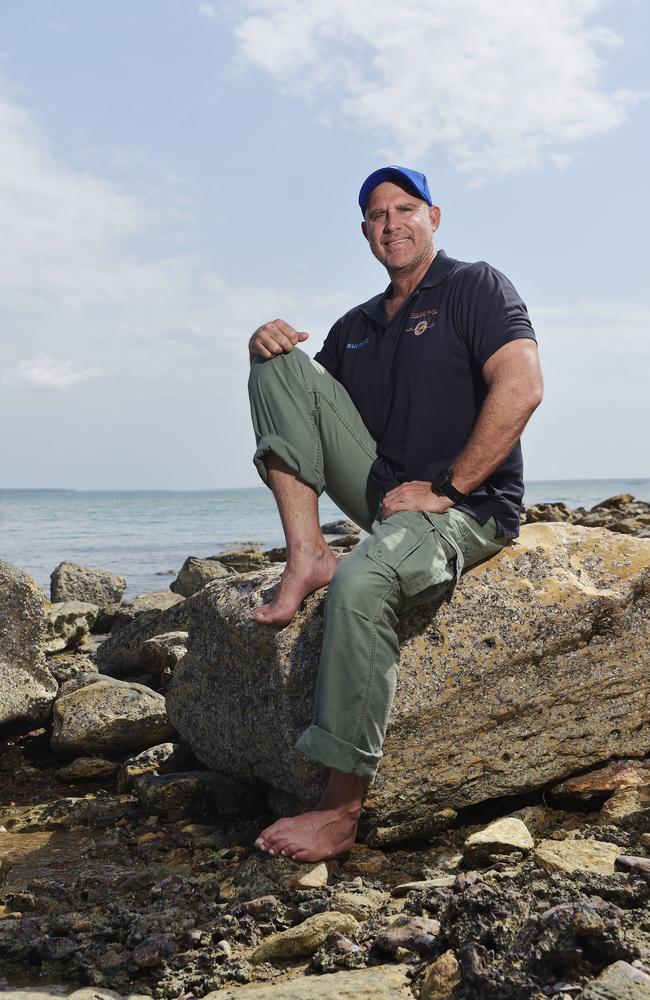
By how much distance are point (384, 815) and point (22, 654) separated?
3.17 m

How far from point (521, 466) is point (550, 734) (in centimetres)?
133

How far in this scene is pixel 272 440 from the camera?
4.48 meters

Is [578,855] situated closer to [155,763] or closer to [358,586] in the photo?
[358,586]

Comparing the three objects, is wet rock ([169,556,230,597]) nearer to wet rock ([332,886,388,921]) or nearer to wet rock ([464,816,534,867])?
wet rock ([464,816,534,867])

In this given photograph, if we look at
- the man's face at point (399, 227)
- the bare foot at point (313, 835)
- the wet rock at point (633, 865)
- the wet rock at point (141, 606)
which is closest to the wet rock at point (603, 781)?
the wet rock at point (633, 865)

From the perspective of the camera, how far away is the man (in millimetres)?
3760

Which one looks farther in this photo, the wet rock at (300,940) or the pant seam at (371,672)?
the pant seam at (371,672)

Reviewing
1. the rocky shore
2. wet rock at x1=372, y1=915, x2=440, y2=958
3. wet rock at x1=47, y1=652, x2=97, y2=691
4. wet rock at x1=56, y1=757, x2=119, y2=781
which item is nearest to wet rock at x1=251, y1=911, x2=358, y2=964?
the rocky shore

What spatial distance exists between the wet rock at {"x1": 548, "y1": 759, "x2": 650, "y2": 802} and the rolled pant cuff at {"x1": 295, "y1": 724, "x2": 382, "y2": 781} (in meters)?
1.13

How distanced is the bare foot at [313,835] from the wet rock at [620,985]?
1.51 m

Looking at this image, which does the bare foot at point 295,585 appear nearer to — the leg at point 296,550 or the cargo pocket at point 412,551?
the leg at point 296,550

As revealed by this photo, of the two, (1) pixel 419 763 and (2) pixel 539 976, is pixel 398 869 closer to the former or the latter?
(1) pixel 419 763

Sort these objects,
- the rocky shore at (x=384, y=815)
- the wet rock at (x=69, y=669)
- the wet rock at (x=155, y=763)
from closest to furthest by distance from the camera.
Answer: the rocky shore at (x=384, y=815)
the wet rock at (x=155, y=763)
the wet rock at (x=69, y=669)

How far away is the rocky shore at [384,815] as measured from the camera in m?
2.80
